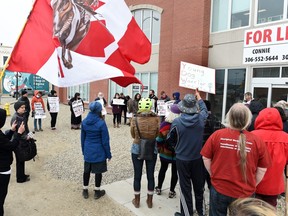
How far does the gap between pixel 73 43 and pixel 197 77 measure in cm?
591

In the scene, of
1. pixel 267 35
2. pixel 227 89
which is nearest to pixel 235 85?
pixel 227 89

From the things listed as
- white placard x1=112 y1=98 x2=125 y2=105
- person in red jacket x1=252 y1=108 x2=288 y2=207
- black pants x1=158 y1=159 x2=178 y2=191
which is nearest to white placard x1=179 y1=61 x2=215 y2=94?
black pants x1=158 y1=159 x2=178 y2=191

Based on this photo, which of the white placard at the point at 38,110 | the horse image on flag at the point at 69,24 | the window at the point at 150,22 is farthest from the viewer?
the window at the point at 150,22

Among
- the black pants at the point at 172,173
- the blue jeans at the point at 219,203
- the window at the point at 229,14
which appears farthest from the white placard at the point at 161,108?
the blue jeans at the point at 219,203

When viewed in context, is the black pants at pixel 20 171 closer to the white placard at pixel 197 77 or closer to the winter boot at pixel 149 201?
the winter boot at pixel 149 201

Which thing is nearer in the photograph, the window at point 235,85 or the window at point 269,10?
the window at point 269,10

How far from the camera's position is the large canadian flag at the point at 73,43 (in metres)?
3.41

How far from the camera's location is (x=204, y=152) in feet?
9.20

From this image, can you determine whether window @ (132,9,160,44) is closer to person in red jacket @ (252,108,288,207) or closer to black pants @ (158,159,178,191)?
black pants @ (158,159,178,191)

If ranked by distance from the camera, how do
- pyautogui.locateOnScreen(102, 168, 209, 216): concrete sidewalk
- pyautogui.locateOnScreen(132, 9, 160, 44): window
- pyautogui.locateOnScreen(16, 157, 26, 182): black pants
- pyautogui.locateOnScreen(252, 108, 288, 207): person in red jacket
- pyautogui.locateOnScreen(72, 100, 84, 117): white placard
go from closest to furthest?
pyautogui.locateOnScreen(252, 108, 288, 207): person in red jacket < pyautogui.locateOnScreen(102, 168, 209, 216): concrete sidewalk < pyautogui.locateOnScreen(16, 157, 26, 182): black pants < pyautogui.locateOnScreen(72, 100, 84, 117): white placard < pyautogui.locateOnScreen(132, 9, 160, 44): window

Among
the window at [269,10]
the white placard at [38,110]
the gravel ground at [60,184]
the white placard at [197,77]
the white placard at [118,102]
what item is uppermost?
the window at [269,10]

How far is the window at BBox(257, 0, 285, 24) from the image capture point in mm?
9125

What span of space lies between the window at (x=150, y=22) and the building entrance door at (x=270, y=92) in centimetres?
695

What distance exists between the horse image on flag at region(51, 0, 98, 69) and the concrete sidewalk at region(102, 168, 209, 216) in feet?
8.35
